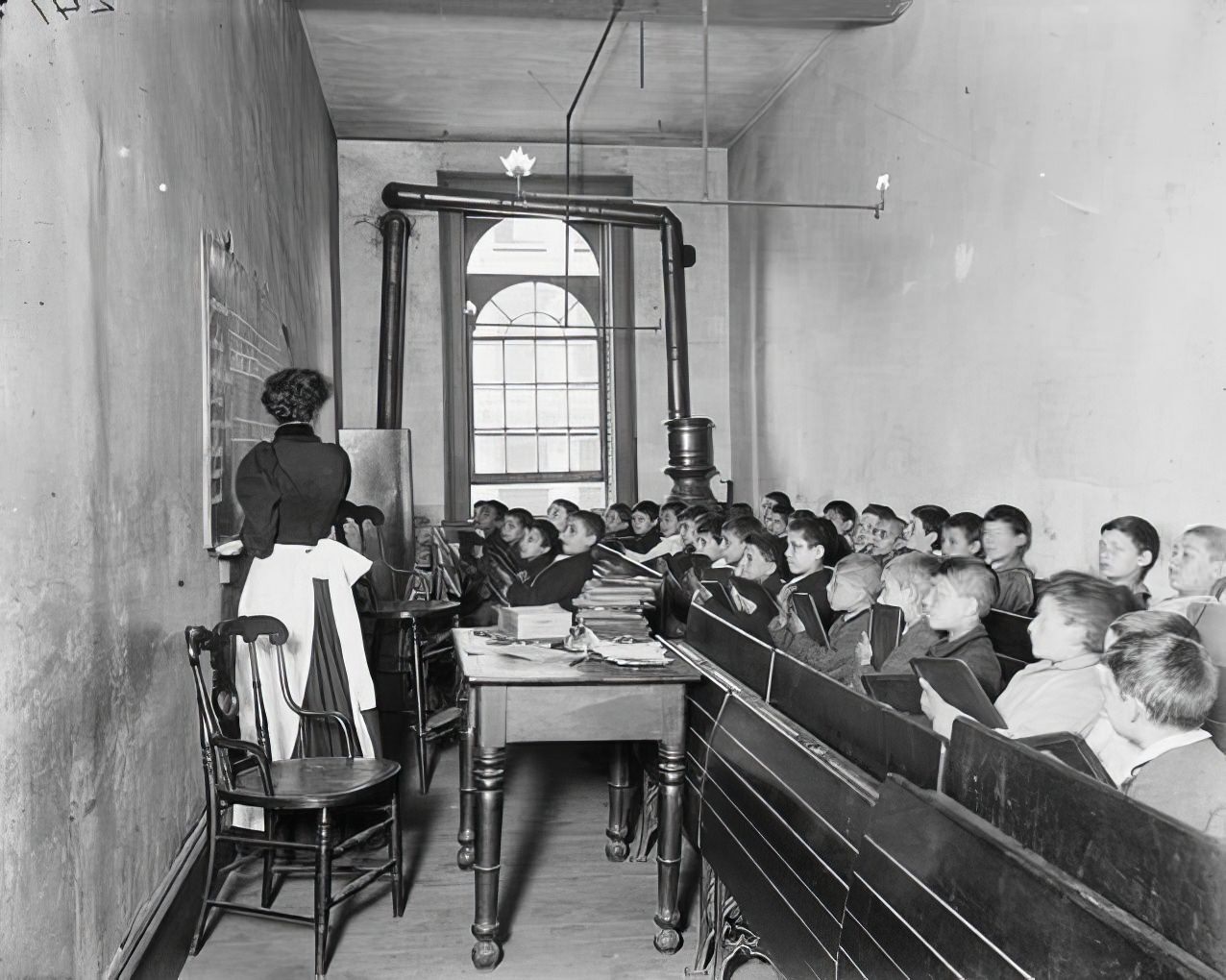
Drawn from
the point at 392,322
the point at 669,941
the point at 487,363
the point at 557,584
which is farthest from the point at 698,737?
the point at 487,363

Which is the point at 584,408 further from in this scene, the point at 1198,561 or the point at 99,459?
the point at 99,459

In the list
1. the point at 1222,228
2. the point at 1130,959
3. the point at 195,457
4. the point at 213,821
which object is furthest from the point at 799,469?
the point at 1130,959

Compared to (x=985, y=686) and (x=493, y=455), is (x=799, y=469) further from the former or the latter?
(x=985, y=686)

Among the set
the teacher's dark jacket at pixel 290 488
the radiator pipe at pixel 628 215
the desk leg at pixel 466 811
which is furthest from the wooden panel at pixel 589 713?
the radiator pipe at pixel 628 215

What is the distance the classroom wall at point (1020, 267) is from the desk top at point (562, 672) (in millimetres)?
2095

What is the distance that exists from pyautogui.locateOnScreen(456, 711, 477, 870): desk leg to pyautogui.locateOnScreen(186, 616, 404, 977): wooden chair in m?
0.40

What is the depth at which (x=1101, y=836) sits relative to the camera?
4.85 feet

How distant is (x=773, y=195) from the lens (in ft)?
31.6

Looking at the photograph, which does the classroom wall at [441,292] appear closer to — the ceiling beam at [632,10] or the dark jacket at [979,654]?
the ceiling beam at [632,10]

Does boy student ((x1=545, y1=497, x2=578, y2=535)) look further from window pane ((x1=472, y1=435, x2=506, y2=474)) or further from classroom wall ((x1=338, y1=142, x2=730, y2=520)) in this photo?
window pane ((x1=472, y1=435, x2=506, y2=474))

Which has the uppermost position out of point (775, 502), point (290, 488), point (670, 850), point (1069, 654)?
point (290, 488)

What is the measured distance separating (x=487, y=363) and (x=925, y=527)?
20.5 ft

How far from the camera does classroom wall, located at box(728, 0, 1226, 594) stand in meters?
4.16

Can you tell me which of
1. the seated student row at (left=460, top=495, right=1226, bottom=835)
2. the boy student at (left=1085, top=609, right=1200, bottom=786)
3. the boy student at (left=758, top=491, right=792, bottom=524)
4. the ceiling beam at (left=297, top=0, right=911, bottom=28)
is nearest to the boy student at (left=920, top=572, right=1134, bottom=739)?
the seated student row at (left=460, top=495, right=1226, bottom=835)
